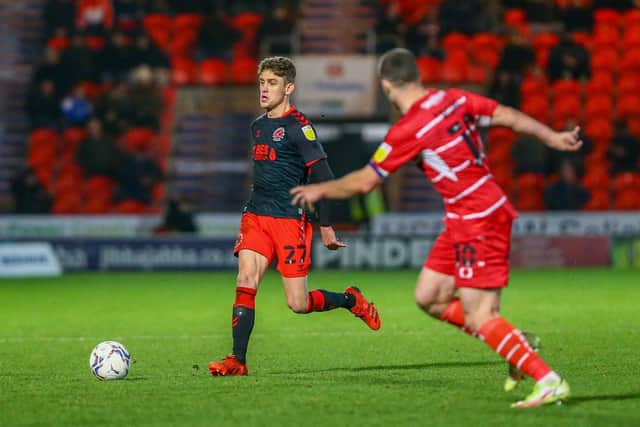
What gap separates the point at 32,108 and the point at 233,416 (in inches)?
716

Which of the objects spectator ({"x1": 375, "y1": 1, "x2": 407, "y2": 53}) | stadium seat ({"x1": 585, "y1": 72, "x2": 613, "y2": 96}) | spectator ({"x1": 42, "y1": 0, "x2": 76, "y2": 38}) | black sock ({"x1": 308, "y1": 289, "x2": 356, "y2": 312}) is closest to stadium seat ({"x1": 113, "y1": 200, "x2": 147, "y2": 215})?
spectator ({"x1": 42, "y1": 0, "x2": 76, "y2": 38})

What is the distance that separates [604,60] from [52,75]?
10.3 meters

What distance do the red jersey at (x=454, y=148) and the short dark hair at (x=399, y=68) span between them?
0.49 ft

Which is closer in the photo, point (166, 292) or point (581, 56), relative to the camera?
point (166, 292)

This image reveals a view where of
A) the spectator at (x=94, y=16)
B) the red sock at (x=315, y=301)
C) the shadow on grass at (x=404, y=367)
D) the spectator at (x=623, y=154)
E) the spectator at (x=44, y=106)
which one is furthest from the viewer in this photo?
the spectator at (x=94, y=16)

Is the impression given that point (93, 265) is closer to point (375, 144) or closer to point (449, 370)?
point (375, 144)

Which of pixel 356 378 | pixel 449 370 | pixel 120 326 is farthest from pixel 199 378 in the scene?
pixel 120 326

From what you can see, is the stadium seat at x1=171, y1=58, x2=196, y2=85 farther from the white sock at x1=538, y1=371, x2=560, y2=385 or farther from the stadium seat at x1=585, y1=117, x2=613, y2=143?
the white sock at x1=538, y1=371, x2=560, y2=385

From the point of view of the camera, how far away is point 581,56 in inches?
916

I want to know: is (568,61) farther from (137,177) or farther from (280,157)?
(280,157)

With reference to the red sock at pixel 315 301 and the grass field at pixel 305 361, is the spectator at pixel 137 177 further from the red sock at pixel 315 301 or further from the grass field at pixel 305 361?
the red sock at pixel 315 301

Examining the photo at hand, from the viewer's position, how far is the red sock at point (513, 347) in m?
6.54

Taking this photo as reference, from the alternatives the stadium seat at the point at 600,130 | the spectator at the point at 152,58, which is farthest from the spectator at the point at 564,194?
the spectator at the point at 152,58

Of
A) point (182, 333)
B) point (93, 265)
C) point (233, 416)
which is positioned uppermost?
point (233, 416)
